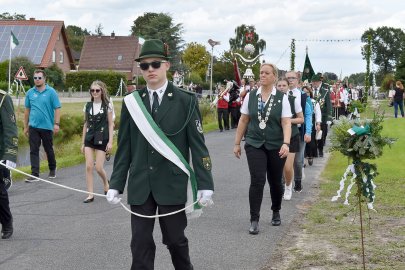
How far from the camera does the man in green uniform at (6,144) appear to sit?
7.17 m

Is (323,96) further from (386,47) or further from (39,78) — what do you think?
(386,47)

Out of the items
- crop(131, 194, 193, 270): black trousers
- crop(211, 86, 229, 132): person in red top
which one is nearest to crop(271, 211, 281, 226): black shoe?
crop(131, 194, 193, 270): black trousers

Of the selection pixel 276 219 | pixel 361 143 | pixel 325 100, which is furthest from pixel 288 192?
pixel 325 100

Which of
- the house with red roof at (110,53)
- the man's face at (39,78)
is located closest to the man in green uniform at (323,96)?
the man's face at (39,78)

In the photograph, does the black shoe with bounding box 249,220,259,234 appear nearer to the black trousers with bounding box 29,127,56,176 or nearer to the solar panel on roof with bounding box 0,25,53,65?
the black trousers with bounding box 29,127,56,176

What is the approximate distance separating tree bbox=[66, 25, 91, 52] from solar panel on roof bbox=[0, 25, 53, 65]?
156 feet

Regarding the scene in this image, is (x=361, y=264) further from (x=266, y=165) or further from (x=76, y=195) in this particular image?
(x=76, y=195)

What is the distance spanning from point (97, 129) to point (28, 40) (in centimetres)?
→ 6565

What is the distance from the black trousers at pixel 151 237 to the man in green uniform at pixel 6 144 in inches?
96.6

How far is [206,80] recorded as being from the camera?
292 ft

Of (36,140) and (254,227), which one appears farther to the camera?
(36,140)

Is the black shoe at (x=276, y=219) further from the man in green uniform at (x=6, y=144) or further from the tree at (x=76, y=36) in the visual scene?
the tree at (x=76, y=36)

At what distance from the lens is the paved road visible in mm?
6668

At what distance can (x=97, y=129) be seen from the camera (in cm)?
1004
